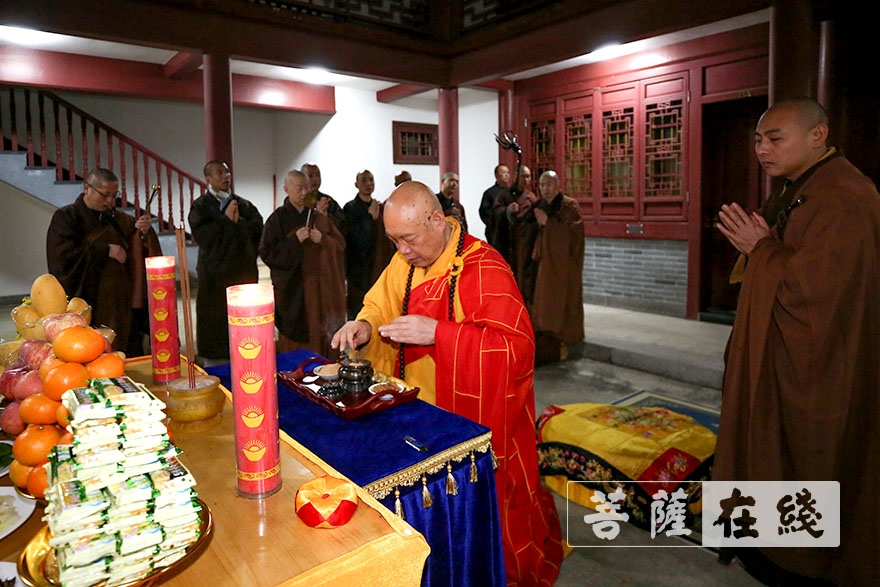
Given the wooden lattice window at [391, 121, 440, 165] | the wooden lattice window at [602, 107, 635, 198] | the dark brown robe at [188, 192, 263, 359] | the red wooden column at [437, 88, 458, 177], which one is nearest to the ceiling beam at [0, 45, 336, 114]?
the wooden lattice window at [391, 121, 440, 165]

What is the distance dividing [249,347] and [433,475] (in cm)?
65

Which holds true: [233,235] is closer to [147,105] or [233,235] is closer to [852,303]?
[852,303]

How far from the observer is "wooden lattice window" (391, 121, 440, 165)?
9867 millimetres

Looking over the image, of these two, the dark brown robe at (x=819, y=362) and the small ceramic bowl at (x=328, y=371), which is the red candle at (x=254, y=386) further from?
the dark brown robe at (x=819, y=362)

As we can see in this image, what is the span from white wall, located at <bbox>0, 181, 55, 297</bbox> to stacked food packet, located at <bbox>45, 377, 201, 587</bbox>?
29.8 ft

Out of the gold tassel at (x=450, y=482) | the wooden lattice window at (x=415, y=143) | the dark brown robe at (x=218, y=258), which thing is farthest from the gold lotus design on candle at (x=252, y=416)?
the wooden lattice window at (x=415, y=143)

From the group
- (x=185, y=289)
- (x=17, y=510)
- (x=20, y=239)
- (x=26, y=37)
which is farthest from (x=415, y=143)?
(x=17, y=510)

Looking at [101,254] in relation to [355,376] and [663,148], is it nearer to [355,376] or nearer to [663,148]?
[355,376]

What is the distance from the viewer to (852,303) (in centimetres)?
216

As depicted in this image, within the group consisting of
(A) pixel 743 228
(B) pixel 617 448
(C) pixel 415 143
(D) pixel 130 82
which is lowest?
(B) pixel 617 448

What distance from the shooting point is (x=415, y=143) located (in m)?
10.1

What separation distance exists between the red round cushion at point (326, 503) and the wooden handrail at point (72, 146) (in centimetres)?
704

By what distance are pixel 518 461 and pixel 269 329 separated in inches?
52.1

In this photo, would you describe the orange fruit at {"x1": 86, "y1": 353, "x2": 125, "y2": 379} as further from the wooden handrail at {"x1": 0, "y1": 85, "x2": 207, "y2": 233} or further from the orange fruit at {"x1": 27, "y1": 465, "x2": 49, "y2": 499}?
the wooden handrail at {"x1": 0, "y1": 85, "x2": 207, "y2": 233}
